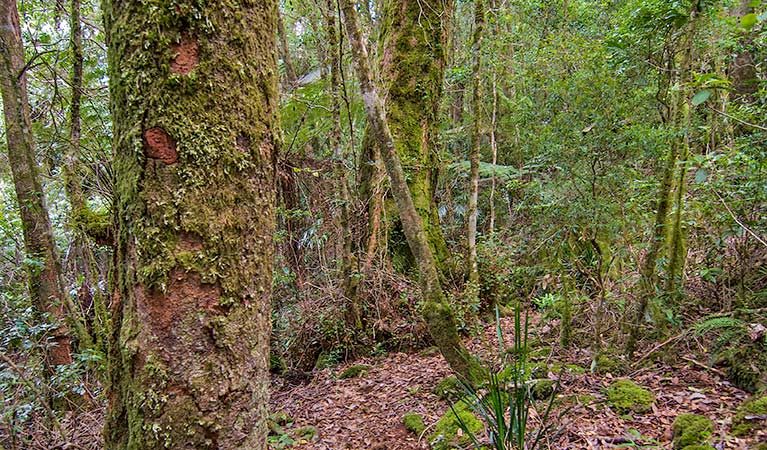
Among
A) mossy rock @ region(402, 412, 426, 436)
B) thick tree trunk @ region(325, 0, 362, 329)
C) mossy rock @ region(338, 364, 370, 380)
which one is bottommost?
mossy rock @ region(338, 364, 370, 380)

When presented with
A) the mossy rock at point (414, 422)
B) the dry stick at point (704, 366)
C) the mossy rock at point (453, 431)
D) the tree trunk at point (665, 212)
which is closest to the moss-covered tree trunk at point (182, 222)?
the mossy rock at point (453, 431)

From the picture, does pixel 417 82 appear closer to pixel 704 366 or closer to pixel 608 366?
pixel 608 366

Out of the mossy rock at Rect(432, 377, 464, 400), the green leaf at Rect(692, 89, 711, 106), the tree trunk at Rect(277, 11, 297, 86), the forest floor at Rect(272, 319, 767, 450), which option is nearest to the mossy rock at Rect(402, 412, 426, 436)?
the forest floor at Rect(272, 319, 767, 450)

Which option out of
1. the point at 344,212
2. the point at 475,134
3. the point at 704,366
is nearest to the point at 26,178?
the point at 344,212

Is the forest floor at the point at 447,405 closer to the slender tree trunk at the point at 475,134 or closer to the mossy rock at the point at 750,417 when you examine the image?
the mossy rock at the point at 750,417

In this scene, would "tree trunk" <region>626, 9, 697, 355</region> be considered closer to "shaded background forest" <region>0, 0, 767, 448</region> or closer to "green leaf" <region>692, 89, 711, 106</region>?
"shaded background forest" <region>0, 0, 767, 448</region>

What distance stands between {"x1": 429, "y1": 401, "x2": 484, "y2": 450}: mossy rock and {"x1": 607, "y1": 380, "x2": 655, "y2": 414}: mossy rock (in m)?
0.98

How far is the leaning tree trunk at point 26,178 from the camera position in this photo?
13.1 feet

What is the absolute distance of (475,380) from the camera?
332cm

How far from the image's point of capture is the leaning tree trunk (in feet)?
13.1

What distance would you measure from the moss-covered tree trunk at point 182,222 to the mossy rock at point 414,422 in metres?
2.13

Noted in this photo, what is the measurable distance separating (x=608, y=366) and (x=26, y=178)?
579cm

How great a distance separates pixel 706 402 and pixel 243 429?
3022mm

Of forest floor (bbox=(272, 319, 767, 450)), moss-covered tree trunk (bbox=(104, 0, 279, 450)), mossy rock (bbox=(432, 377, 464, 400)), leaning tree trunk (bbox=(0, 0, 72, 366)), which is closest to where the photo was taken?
moss-covered tree trunk (bbox=(104, 0, 279, 450))
